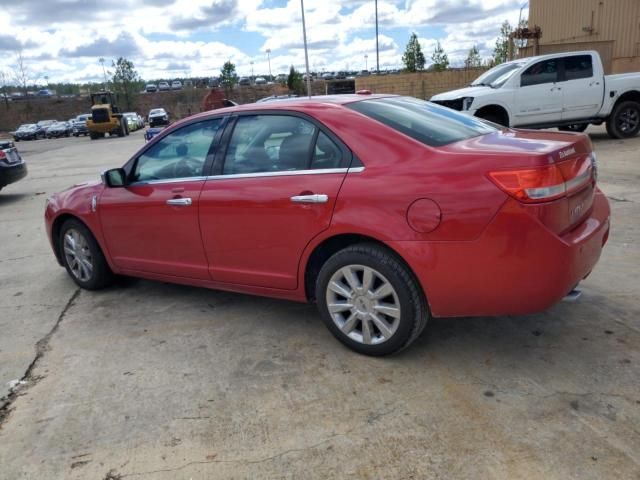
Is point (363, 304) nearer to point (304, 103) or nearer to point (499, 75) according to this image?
point (304, 103)

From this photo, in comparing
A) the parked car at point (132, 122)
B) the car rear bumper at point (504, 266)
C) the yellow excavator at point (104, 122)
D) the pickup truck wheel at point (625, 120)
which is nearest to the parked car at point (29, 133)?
the parked car at point (132, 122)

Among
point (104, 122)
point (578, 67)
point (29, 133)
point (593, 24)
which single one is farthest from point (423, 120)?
point (29, 133)

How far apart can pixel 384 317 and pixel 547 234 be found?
1.04m

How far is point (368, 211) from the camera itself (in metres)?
3.17

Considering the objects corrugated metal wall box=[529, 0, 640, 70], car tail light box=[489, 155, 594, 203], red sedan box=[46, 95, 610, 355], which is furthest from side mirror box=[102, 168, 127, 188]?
corrugated metal wall box=[529, 0, 640, 70]

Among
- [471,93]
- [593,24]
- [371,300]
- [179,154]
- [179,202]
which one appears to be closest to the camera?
[371,300]

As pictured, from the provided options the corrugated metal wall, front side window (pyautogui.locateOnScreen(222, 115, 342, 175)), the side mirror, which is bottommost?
the side mirror

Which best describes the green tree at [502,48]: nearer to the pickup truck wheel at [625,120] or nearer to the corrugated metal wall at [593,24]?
the corrugated metal wall at [593,24]

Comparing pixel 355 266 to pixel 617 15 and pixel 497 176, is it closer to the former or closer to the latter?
pixel 497 176

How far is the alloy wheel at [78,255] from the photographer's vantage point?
4988 millimetres

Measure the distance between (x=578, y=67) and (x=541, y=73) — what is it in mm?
829

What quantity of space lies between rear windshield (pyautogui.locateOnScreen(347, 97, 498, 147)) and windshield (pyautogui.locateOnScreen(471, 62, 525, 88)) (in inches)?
340

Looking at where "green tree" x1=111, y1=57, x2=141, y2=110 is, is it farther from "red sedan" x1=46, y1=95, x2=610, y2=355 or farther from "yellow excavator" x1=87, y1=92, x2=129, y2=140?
"red sedan" x1=46, y1=95, x2=610, y2=355

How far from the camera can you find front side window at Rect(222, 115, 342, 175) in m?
3.47
